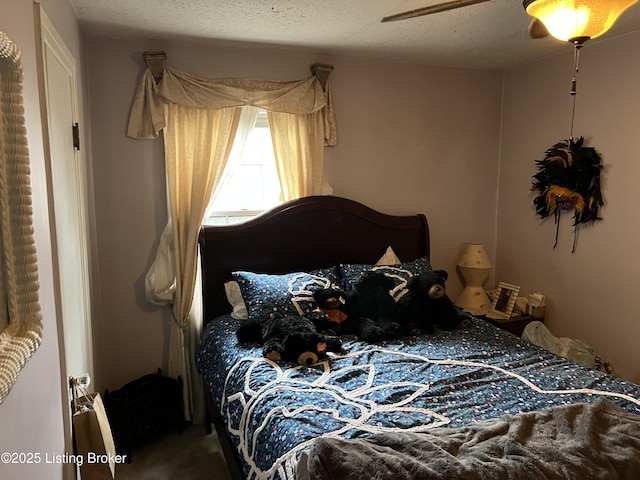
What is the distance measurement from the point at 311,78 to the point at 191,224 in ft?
3.89

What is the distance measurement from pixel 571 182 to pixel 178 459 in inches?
112

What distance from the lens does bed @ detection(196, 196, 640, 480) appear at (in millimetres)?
1450

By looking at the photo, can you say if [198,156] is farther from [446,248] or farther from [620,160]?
[620,160]

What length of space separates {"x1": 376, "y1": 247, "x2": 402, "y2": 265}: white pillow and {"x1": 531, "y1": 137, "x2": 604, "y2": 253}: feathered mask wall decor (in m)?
1.05

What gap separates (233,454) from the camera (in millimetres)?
2311

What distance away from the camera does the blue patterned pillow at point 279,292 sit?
2.71 metres

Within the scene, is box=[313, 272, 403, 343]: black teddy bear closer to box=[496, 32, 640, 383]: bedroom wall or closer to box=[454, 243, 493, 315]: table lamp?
box=[454, 243, 493, 315]: table lamp

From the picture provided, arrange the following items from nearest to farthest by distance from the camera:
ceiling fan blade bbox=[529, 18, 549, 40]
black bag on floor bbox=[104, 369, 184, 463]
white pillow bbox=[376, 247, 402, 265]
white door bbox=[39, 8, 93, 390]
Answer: white door bbox=[39, 8, 93, 390] → ceiling fan blade bbox=[529, 18, 549, 40] → black bag on floor bbox=[104, 369, 184, 463] → white pillow bbox=[376, 247, 402, 265]

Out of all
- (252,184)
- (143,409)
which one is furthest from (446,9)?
(143,409)

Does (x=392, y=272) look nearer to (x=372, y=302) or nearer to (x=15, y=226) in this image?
(x=372, y=302)

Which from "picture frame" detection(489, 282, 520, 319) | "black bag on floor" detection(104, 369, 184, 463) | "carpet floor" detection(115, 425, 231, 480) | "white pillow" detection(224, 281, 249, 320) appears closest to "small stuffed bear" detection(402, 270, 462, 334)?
"picture frame" detection(489, 282, 520, 319)

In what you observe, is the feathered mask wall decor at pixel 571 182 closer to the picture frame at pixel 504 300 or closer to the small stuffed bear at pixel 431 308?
the picture frame at pixel 504 300

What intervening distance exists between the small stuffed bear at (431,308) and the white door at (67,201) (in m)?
1.64

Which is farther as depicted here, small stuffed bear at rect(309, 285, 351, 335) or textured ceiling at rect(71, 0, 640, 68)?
small stuffed bear at rect(309, 285, 351, 335)
